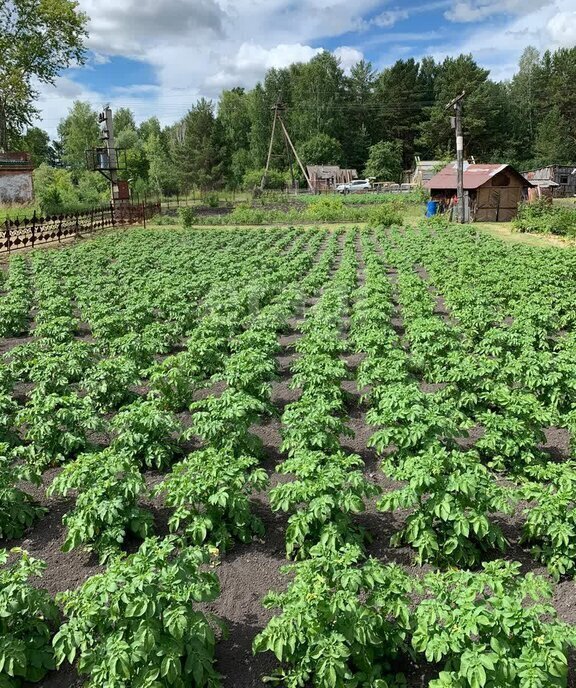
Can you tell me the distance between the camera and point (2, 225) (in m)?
32.8

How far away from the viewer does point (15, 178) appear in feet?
134

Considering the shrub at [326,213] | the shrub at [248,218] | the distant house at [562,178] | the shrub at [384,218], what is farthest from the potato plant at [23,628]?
the distant house at [562,178]

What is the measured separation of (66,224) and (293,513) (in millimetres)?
34221

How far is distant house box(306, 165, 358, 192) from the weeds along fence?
2907 centimetres

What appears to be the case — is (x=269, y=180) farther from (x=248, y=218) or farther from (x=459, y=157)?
(x=459, y=157)

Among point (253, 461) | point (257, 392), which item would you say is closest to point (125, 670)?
point (253, 461)

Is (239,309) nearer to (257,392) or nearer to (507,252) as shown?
(257,392)

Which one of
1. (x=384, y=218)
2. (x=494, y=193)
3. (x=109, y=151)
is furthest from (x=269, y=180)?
(x=494, y=193)

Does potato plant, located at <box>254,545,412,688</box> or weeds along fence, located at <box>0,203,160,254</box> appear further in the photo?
weeds along fence, located at <box>0,203,160,254</box>

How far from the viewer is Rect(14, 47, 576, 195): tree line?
75.2m

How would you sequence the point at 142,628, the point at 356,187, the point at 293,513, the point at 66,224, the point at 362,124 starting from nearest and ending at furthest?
the point at 142,628 → the point at 293,513 → the point at 66,224 → the point at 356,187 → the point at 362,124

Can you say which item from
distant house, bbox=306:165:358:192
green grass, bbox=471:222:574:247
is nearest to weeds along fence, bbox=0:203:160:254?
green grass, bbox=471:222:574:247

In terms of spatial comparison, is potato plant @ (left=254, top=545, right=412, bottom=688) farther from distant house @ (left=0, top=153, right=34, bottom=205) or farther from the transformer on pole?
distant house @ (left=0, top=153, right=34, bottom=205)

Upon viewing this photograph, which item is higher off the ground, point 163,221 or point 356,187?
point 356,187
